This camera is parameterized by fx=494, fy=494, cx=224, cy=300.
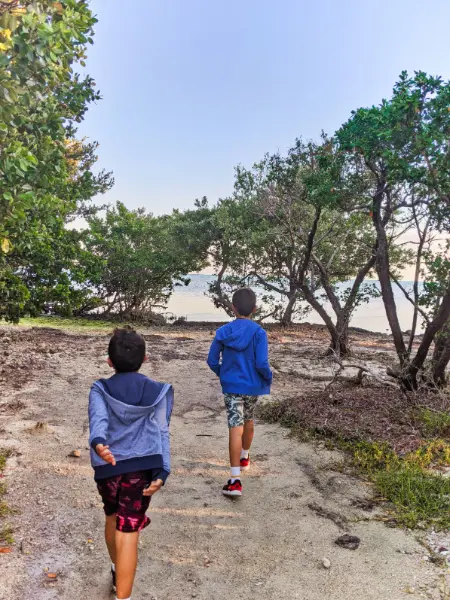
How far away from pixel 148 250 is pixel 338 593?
62.7 ft

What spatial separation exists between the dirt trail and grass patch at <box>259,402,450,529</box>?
0.76 ft

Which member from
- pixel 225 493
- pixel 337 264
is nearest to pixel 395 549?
pixel 225 493

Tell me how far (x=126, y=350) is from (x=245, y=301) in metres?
1.94

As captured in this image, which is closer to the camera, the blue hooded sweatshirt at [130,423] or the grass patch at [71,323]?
the blue hooded sweatshirt at [130,423]

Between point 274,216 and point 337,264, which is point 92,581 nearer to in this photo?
point 274,216

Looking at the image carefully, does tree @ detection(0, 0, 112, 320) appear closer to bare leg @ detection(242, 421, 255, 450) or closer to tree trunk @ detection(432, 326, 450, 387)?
bare leg @ detection(242, 421, 255, 450)

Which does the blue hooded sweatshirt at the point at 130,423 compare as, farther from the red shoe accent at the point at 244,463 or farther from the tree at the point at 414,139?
the tree at the point at 414,139

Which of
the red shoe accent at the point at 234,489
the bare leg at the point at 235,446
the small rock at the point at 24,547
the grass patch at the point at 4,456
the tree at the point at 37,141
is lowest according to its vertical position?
the small rock at the point at 24,547

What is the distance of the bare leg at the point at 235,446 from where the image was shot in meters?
4.50

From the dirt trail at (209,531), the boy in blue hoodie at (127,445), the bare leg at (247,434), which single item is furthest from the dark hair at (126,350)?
the bare leg at (247,434)

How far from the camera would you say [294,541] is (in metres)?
3.64

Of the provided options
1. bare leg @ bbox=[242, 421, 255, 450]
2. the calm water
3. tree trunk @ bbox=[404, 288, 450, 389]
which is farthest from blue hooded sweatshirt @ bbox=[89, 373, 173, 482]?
the calm water

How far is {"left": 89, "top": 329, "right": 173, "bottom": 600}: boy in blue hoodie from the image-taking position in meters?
2.69

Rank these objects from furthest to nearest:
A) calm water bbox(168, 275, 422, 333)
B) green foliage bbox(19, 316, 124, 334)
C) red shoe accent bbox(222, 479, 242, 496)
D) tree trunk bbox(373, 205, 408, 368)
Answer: calm water bbox(168, 275, 422, 333), green foliage bbox(19, 316, 124, 334), tree trunk bbox(373, 205, 408, 368), red shoe accent bbox(222, 479, 242, 496)
